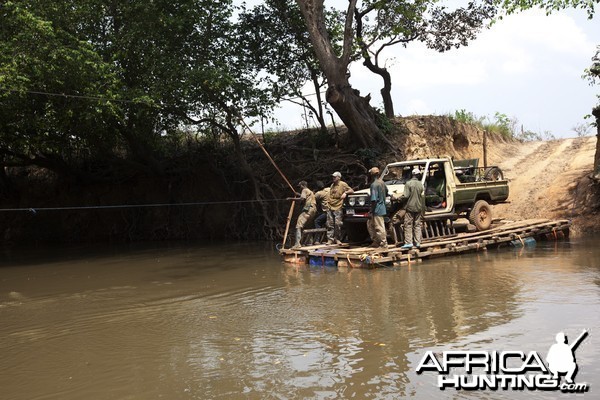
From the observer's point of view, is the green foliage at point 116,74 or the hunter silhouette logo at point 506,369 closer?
the hunter silhouette logo at point 506,369

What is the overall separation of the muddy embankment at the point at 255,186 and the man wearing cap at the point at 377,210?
5.25 metres

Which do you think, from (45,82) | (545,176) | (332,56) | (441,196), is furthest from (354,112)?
(45,82)

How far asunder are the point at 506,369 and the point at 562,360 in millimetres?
504

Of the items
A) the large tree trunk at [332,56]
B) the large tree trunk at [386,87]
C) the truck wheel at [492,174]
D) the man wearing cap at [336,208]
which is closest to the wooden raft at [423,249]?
the man wearing cap at [336,208]

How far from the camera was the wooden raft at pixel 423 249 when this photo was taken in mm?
11820

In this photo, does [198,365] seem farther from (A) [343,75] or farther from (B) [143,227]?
(B) [143,227]

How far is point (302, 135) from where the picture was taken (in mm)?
22719

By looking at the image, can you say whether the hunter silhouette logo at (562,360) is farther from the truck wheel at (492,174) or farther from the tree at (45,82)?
the tree at (45,82)

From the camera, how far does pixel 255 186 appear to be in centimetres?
2019

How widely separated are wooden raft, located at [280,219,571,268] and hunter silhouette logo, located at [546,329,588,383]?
6.17 metres

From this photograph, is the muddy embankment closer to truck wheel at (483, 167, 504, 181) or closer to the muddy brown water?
truck wheel at (483, 167, 504, 181)

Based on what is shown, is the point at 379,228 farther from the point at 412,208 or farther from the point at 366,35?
the point at 366,35

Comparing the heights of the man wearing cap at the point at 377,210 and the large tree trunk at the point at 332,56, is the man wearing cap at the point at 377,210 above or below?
below

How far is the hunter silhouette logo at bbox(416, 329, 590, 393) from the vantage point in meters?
4.93
